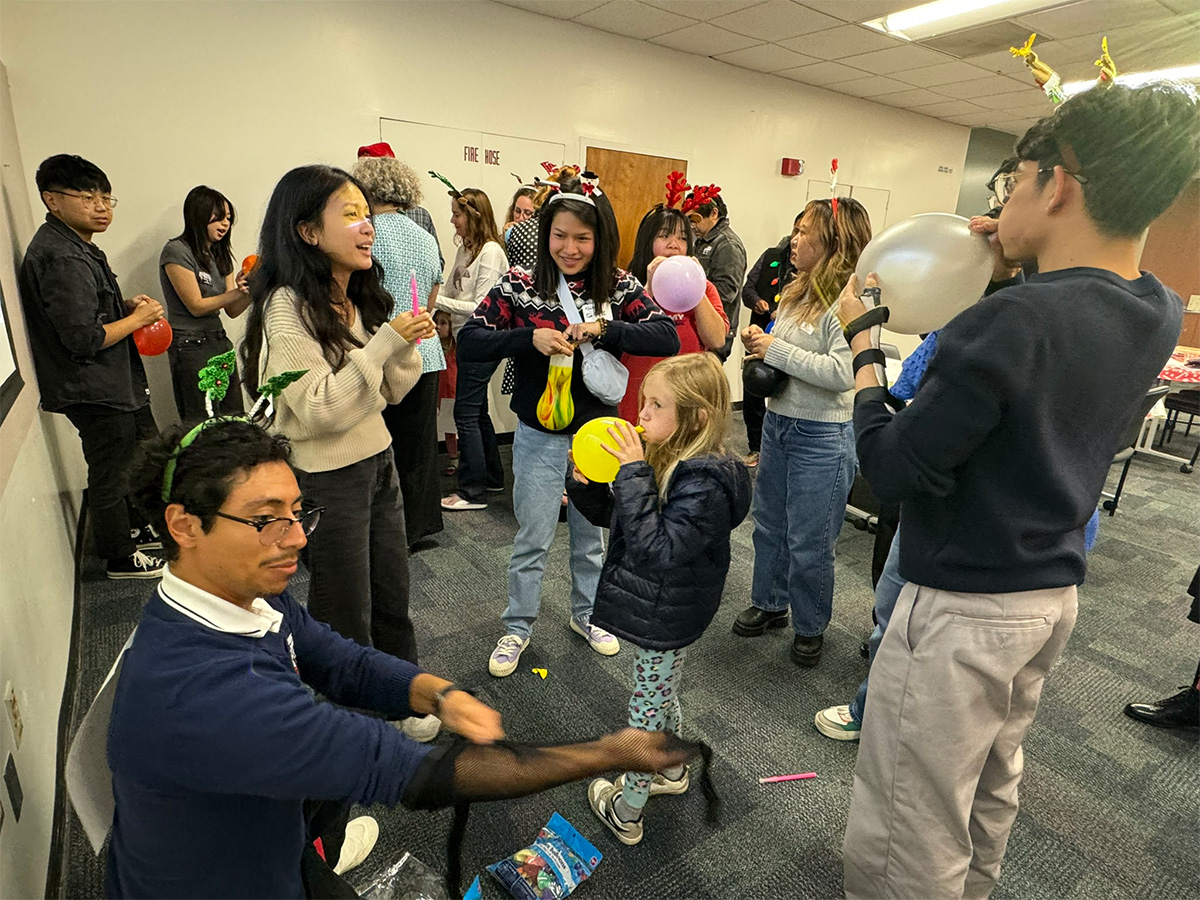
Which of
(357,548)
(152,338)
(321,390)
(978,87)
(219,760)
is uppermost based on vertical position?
(978,87)

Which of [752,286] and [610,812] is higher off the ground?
[752,286]

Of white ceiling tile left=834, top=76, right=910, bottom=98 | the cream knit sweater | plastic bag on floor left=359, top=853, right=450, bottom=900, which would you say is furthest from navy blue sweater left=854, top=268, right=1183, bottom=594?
white ceiling tile left=834, top=76, right=910, bottom=98

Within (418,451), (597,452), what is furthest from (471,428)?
(597,452)

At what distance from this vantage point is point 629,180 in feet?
15.9

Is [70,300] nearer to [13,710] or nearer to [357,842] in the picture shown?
[13,710]

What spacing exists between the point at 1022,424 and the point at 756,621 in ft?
5.32

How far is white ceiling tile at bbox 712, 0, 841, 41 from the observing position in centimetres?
381

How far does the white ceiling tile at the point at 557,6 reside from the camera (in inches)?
153

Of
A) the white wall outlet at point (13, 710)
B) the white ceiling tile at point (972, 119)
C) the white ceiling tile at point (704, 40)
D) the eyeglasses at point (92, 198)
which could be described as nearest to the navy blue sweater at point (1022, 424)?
the white wall outlet at point (13, 710)

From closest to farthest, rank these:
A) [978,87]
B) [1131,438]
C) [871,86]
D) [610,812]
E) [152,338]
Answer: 1. [610,812]
2. [152,338]
3. [1131,438]
4. [978,87]
5. [871,86]

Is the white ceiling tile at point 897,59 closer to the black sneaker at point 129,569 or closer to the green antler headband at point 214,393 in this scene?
the green antler headband at point 214,393

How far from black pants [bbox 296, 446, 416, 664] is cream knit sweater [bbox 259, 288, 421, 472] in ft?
0.16

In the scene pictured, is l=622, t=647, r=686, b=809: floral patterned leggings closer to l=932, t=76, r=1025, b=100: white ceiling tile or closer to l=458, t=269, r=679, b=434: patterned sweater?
l=458, t=269, r=679, b=434: patterned sweater

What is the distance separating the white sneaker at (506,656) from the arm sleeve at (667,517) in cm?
94
